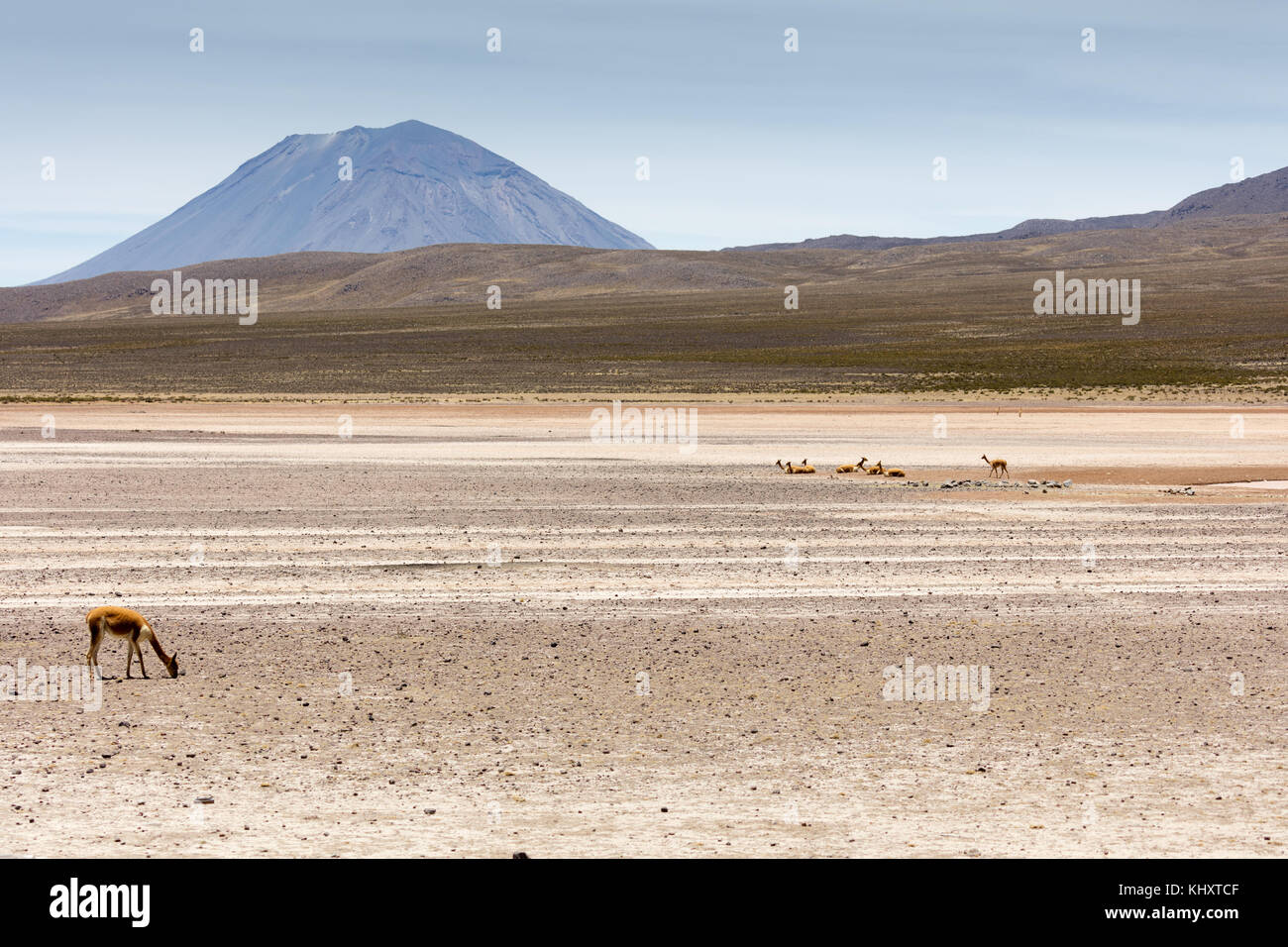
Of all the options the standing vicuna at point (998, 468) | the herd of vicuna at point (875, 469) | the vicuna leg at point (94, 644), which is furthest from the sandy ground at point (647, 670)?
the standing vicuna at point (998, 468)

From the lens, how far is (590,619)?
11.7 metres

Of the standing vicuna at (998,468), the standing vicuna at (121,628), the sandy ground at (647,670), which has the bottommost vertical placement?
the sandy ground at (647,670)

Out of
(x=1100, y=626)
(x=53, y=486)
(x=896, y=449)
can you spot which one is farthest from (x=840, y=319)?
(x=1100, y=626)

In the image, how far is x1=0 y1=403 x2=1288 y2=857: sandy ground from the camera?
675 centimetres

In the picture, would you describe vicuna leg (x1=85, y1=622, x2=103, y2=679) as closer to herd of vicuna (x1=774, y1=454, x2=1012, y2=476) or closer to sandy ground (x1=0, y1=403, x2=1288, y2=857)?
sandy ground (x1=0, y1=403, x2=1288, y2=857)

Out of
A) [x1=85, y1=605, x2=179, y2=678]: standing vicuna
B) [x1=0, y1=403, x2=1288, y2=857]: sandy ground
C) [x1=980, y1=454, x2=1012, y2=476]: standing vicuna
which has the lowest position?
[x1=0, y1=403, x2=1288, y2=857]: sandy ground

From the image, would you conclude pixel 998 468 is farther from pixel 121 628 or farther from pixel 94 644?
pixel 94 644

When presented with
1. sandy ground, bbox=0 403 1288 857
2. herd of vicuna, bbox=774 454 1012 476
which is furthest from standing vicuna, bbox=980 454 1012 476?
sandy ground, bbox=0 403 1288 857

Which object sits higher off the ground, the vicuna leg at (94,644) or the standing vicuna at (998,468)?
the standing vicuna at (998,468)

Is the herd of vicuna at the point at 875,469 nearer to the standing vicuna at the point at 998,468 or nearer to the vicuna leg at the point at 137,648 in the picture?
the standing vicuna at the point at 998,468

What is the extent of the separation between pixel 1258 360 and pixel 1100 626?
58152 mm

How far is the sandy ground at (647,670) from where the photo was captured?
6.75 metres
